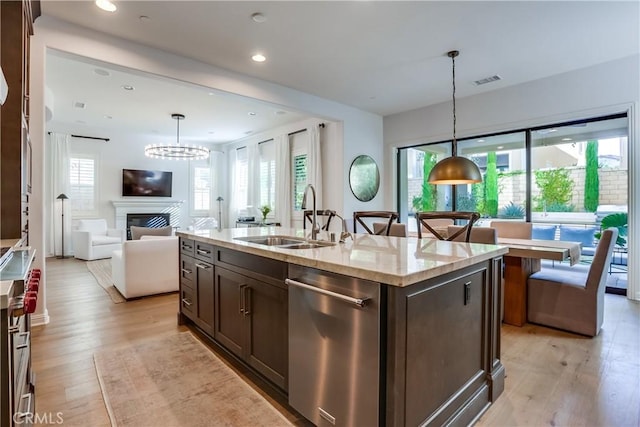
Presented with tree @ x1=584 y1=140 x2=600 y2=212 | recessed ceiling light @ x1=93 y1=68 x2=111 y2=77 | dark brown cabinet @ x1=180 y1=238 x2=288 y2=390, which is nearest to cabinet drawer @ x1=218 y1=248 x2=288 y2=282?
dark brown cabinet @ x1=180 y1=238 x2=288 y2=390

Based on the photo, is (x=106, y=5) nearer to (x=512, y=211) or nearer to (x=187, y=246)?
(x=187, y=246)

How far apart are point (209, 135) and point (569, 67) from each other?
7.37 m

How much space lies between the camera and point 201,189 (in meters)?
9.38

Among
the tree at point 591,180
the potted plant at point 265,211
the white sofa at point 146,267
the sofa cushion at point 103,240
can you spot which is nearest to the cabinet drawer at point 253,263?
the white sofa at point 146,267

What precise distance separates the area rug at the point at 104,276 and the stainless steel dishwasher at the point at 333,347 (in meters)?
3.11

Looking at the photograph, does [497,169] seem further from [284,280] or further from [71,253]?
[71,253]

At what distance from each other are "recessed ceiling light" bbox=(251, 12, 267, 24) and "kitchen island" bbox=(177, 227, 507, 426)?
2222 mm

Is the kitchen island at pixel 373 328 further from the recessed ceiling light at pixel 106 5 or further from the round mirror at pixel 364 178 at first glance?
the round mirror at pixel 364 178

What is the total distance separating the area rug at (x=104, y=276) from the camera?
404 cm

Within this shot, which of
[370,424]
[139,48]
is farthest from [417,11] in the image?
[370,424]

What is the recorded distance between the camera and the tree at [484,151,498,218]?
5266 millimetres

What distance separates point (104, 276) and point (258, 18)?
14.7 feet

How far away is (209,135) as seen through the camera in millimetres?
8375

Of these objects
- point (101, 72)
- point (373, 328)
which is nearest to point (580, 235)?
point (373, 328)
